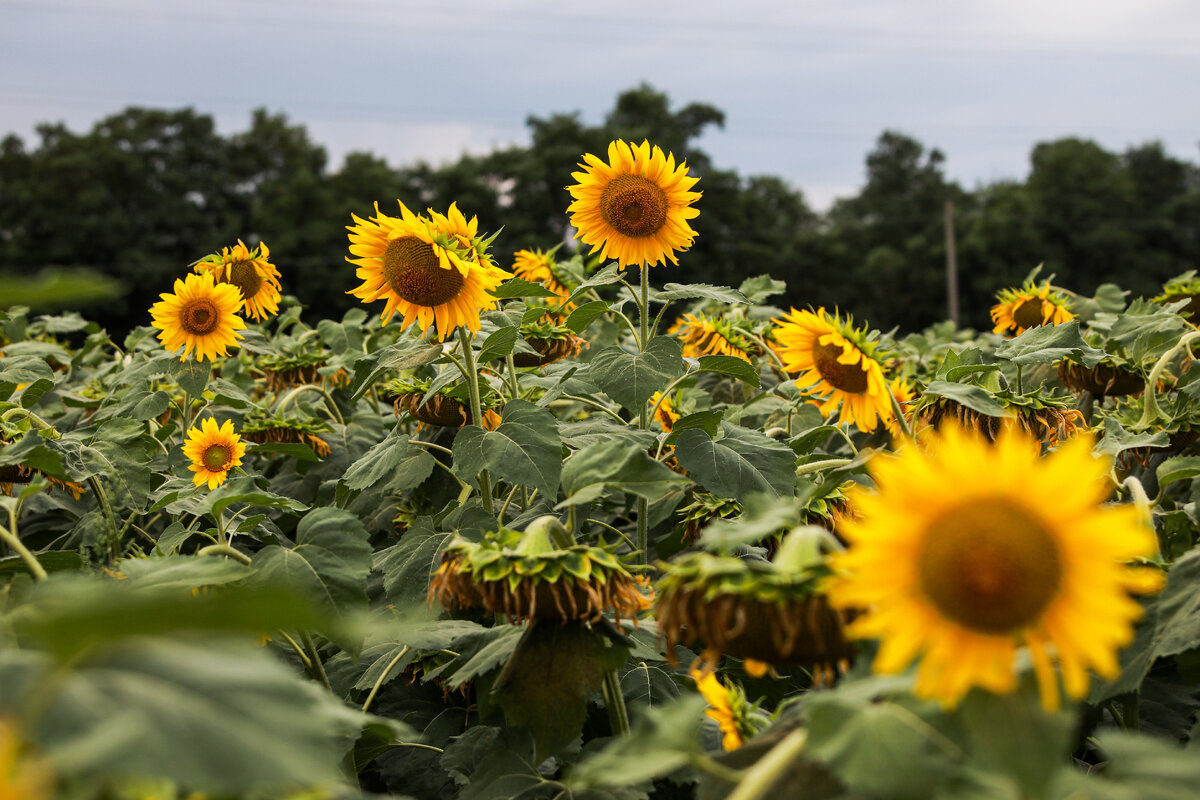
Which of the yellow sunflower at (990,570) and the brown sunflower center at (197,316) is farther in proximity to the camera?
the brown sunflower center at (197,316)

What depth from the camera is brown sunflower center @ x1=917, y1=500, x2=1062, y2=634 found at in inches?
23.9

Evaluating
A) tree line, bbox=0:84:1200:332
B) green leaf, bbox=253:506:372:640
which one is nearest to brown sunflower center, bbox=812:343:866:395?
green leaf, bbox=253:506:372:640

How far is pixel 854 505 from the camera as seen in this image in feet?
4.50

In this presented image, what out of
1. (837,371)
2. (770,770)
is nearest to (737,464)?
(837,371)

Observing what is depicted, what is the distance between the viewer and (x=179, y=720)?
19.2 inches

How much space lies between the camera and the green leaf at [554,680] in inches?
40.6

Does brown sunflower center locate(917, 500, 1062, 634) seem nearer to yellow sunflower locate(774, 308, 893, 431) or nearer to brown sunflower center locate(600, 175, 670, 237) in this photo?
yellow sunflower locate(774, 308, 893, 431)

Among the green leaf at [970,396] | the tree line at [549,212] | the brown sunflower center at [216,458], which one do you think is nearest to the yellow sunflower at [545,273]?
the brown sunflower center at [216,458]

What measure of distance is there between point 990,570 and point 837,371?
88 cm

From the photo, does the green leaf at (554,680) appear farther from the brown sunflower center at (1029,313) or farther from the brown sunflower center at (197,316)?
the brown sunflower center at (1029,313)

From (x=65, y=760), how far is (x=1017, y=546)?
56cm

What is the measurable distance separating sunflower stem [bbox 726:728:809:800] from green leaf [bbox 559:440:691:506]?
1.37ft

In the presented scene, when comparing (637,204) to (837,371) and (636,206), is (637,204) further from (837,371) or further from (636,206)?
(837,371)

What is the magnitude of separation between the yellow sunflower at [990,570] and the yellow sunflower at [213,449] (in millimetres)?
1674
